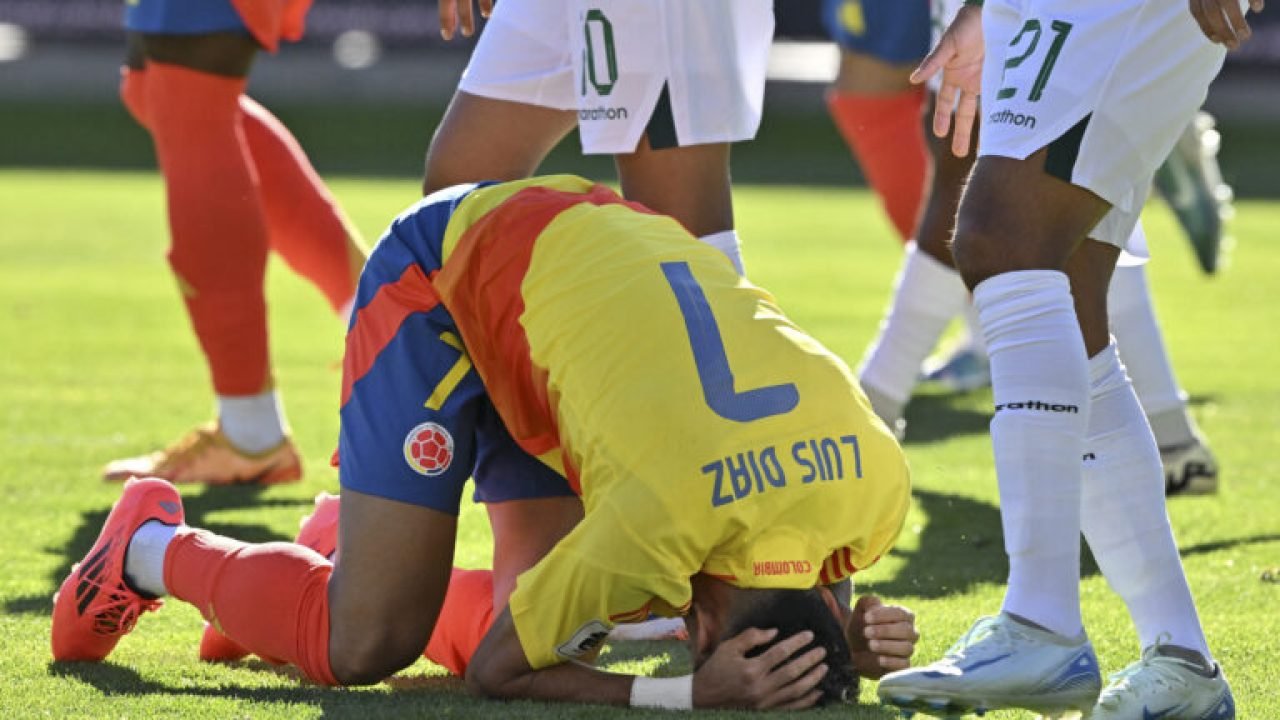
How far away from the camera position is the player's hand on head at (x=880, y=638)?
10.4 ft

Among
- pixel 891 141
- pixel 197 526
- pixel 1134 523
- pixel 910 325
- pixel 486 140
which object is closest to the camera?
pixel 1134 523

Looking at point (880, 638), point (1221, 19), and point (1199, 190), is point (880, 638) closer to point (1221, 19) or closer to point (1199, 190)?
point (1221, 19)

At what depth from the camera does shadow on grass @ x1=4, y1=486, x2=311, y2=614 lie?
396 centimetres

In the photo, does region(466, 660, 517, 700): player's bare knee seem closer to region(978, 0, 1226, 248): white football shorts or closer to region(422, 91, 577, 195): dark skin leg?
region(978, 0, 1226, 248): white football shorts

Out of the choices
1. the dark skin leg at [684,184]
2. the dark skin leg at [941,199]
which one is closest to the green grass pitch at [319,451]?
the dark skin leg at [941,199]

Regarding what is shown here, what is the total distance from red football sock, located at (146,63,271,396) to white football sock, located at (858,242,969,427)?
59.4 inches

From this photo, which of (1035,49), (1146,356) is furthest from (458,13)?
Answer: (1146,356)

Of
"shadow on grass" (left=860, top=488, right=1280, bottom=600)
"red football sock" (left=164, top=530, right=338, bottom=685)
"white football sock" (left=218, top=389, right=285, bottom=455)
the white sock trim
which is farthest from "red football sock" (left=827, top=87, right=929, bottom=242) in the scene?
"red football sock" (left=164, top=530, right=338, bottom=685)

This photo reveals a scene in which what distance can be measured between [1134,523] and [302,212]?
9.93 ft

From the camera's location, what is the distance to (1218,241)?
26.2ft

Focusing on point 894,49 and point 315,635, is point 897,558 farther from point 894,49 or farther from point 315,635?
point 894,49

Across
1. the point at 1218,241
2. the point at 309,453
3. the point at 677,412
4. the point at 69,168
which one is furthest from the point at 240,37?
the point at 69,168

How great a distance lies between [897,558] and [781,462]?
1.58m

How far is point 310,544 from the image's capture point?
3.71m
